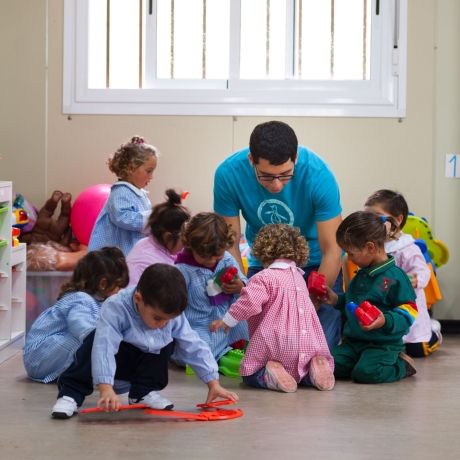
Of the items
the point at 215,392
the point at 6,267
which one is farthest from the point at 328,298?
the point at 6,267

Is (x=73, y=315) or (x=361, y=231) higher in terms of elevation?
(x=361, y=231)

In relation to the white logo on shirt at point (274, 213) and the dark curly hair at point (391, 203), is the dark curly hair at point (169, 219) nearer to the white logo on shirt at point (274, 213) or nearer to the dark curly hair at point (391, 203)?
the white logo on shirt at point (274, 213)

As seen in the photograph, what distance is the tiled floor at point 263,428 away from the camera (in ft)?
8.66

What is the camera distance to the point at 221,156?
5203mm

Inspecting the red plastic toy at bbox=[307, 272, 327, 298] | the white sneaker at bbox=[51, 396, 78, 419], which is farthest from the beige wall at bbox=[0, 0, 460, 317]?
the white sneaker at bbox=[51, 396, 78, 419]

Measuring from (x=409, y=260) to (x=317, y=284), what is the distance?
2.25ft

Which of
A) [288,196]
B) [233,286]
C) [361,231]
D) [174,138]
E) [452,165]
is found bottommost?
[233,286]

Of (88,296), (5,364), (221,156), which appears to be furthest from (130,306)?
(221,156)

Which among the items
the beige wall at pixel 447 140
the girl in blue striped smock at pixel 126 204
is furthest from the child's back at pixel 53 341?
the beige wall at pixel 447 140

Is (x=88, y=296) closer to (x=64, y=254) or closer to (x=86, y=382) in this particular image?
(x=86, y=382)

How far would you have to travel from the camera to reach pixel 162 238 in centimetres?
396

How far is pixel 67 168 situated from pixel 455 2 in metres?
2.24

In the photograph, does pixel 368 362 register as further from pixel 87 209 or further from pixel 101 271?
pixel 87 209

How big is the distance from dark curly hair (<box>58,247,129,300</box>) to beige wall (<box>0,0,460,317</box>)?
175cm
